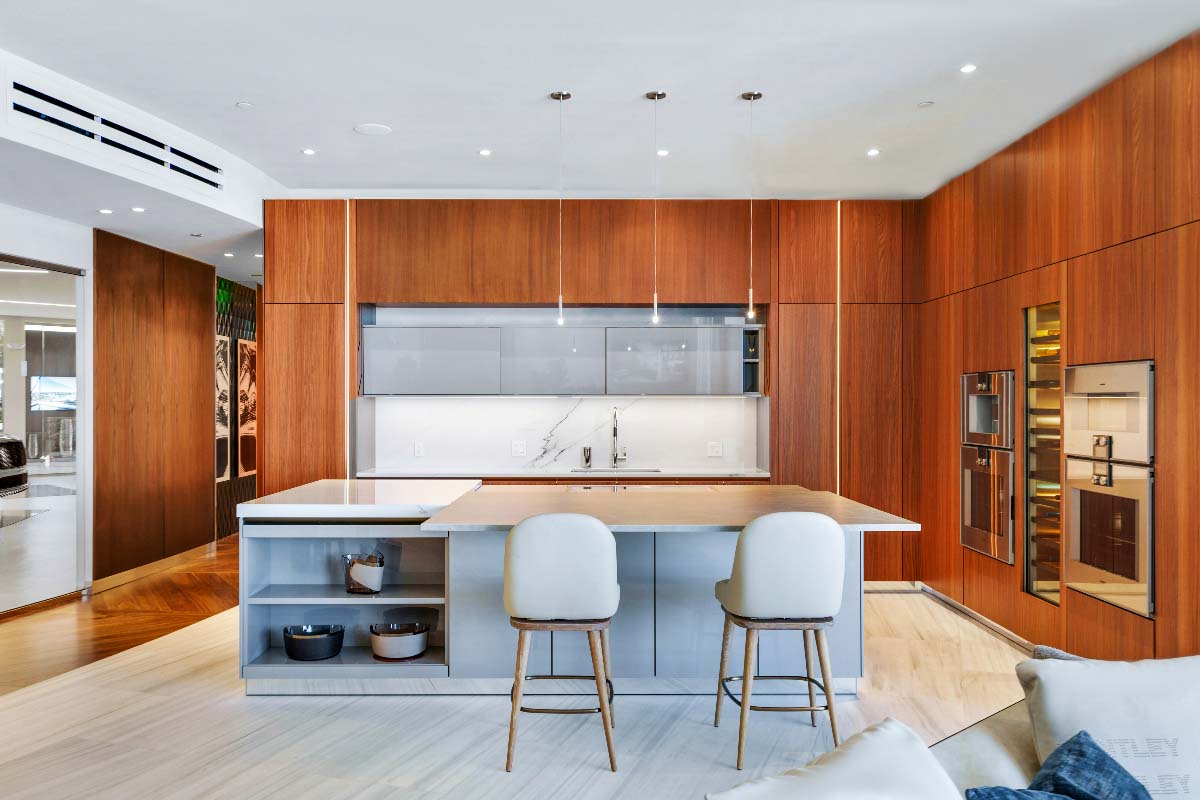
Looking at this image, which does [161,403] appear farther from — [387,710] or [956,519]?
[956,519]

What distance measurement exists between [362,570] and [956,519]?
3735mm

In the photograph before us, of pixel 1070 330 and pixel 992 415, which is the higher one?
pixel 1070 330

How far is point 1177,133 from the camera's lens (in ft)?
10.4

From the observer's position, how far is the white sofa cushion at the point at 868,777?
1122 mm

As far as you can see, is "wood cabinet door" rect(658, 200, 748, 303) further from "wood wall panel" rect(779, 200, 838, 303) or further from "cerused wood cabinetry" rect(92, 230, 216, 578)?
"cerused wood cabinetry" rect(92, 230, 216, 578)

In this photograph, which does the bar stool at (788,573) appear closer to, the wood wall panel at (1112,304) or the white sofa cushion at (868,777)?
the white sofa cushion at (868,777)

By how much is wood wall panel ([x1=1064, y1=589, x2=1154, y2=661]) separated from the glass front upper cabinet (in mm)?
220

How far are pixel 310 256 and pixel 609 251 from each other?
2.09 m

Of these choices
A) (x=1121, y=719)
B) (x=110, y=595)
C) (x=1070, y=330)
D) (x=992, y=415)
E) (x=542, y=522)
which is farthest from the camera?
(x=110, y=595)

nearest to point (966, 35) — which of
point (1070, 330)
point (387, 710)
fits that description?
point (1070, 330)

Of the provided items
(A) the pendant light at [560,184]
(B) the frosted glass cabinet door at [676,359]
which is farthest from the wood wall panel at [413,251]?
(B) the frosted glass cabinet door at [676,359]

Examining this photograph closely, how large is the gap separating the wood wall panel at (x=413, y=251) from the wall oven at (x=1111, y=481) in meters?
3.76

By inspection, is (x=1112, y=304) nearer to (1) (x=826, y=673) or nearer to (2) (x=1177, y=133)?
(2) (x=1177, y=133)

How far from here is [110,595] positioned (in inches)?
220
